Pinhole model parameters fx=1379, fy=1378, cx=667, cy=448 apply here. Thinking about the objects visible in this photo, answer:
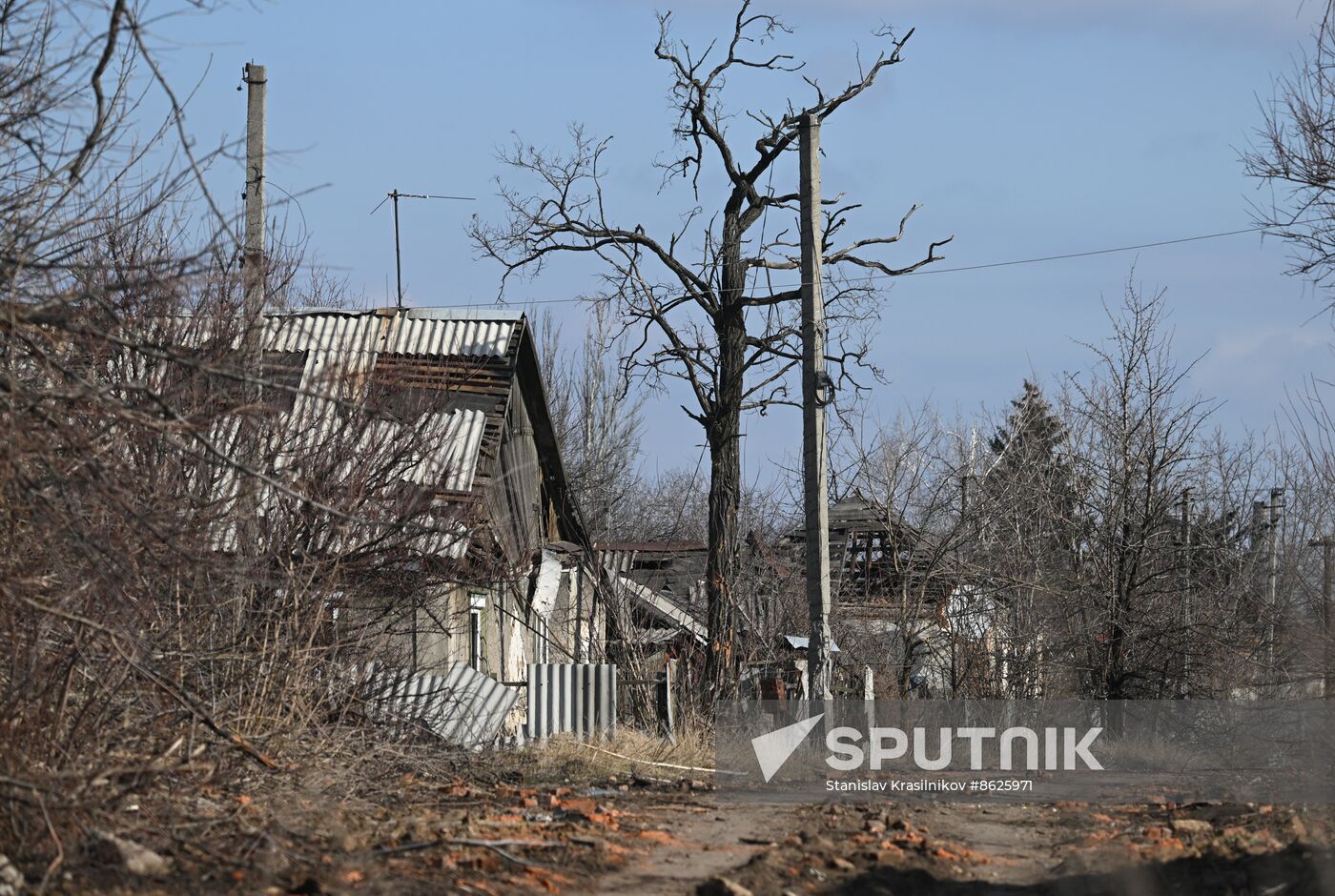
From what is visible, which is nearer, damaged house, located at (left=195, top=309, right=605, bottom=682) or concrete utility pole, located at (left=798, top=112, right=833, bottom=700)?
damaged house, located at (left=195, top=309, right=605, bottom=682)

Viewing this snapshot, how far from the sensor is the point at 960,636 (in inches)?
765

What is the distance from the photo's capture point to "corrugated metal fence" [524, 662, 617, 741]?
627 inches

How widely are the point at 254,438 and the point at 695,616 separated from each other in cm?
1656

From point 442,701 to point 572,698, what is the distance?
2952mm

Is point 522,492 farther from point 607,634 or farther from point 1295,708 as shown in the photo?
point 1295,708

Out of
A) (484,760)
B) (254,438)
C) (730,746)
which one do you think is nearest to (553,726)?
(730,746)

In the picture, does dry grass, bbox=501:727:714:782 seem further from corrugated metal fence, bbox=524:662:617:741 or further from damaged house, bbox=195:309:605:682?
damaged house, bbox=195:309:605:682

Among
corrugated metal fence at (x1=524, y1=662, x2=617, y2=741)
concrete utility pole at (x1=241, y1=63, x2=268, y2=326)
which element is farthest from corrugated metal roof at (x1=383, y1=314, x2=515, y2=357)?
corrugated metal fence at (x1=524, y1=662, x2=617, y2=741)

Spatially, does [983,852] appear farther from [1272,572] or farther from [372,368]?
[1272,572]

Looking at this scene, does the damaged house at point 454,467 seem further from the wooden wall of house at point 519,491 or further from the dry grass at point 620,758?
the dry grass at point 620,758

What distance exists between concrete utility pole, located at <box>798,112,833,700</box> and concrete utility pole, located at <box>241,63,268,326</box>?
6307 mm

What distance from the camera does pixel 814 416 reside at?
16141 mm

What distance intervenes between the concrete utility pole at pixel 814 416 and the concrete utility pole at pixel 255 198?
631 cm

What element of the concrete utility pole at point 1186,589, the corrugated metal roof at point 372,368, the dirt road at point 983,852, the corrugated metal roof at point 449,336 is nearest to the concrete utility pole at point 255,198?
the corrugated metal roof at point 372,368
